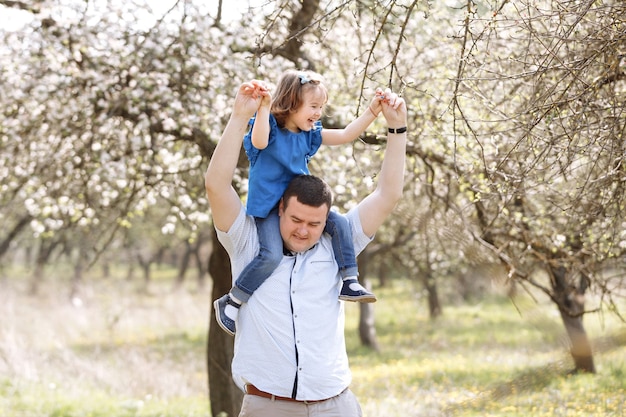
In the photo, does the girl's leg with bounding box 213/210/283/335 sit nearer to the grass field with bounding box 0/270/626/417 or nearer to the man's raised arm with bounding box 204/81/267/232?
the man's raised arm with bounding box 204/81/267/232

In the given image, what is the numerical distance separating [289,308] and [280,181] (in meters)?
0.55

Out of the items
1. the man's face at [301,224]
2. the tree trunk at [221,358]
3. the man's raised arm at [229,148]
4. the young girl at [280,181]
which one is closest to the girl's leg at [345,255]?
the young girl at [280,181]

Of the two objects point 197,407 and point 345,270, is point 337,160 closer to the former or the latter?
point 197,407

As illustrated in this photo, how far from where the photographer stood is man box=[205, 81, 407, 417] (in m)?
3.30

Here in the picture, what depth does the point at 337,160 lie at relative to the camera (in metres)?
8.22

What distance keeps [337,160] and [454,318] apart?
1564 centimetres

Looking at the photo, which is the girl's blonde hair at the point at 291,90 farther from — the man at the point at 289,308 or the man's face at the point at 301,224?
the man's face at the point at 301,224

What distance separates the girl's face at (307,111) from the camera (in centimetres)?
353

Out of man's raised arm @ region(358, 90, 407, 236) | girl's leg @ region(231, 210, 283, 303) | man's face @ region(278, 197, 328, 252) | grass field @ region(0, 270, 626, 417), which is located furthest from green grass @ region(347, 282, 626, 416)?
girl's leg @ region(231, 210, 283, 303)

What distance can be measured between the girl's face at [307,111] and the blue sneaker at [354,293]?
27.1 inches

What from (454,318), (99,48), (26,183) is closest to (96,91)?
(99,48)

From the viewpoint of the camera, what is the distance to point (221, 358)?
7.93 m

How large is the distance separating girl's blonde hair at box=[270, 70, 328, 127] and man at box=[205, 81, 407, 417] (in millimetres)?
310

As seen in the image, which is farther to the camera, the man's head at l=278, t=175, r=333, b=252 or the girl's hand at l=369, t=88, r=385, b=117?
the girl's hand at l=369, t=88, r=385, b=117
